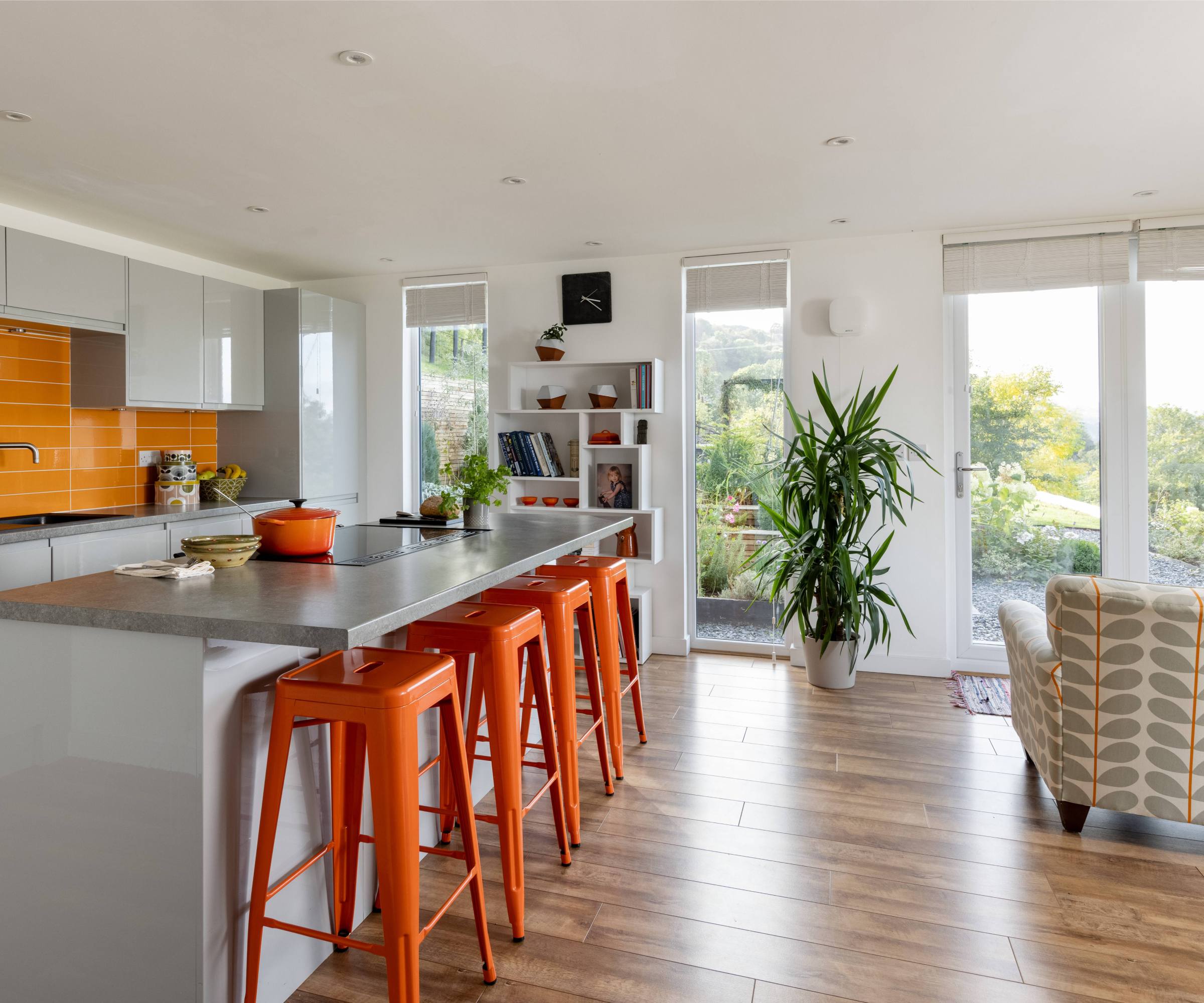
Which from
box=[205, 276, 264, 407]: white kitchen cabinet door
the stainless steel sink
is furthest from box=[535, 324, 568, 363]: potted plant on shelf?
the stainless steel sink

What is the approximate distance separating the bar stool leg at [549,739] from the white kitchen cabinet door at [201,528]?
2337mm

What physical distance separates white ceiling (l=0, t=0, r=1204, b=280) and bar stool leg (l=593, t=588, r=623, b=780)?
1.80 meters

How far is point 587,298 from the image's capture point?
489 cm

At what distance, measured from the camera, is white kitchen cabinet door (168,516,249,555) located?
4133 millimetres

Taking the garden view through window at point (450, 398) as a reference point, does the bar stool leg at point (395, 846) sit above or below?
below

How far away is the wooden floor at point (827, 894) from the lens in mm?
1812

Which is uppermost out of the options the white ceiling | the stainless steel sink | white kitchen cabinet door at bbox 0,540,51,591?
the white ceiling

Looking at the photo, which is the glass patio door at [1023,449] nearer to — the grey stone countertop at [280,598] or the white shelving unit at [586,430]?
the white shelving unit at [586,430]

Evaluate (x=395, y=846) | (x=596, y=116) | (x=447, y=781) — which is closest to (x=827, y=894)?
(x=447, y=781)

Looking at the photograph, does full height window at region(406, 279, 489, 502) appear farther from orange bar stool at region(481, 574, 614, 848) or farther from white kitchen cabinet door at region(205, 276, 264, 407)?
orange bar stool at region(481, 574, 614, 848)

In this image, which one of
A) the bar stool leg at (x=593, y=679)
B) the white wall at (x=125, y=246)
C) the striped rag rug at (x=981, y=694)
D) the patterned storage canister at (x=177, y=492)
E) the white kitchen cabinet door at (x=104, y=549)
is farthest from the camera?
the patterned storage canister at (x=177, y=492)

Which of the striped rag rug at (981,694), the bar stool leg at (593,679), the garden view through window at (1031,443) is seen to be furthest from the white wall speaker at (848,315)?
the bar stool leg at (593,679)

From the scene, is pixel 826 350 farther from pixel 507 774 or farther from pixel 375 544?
pixel 507 774

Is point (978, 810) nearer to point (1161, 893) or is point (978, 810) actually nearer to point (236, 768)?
point (1161, 893)
